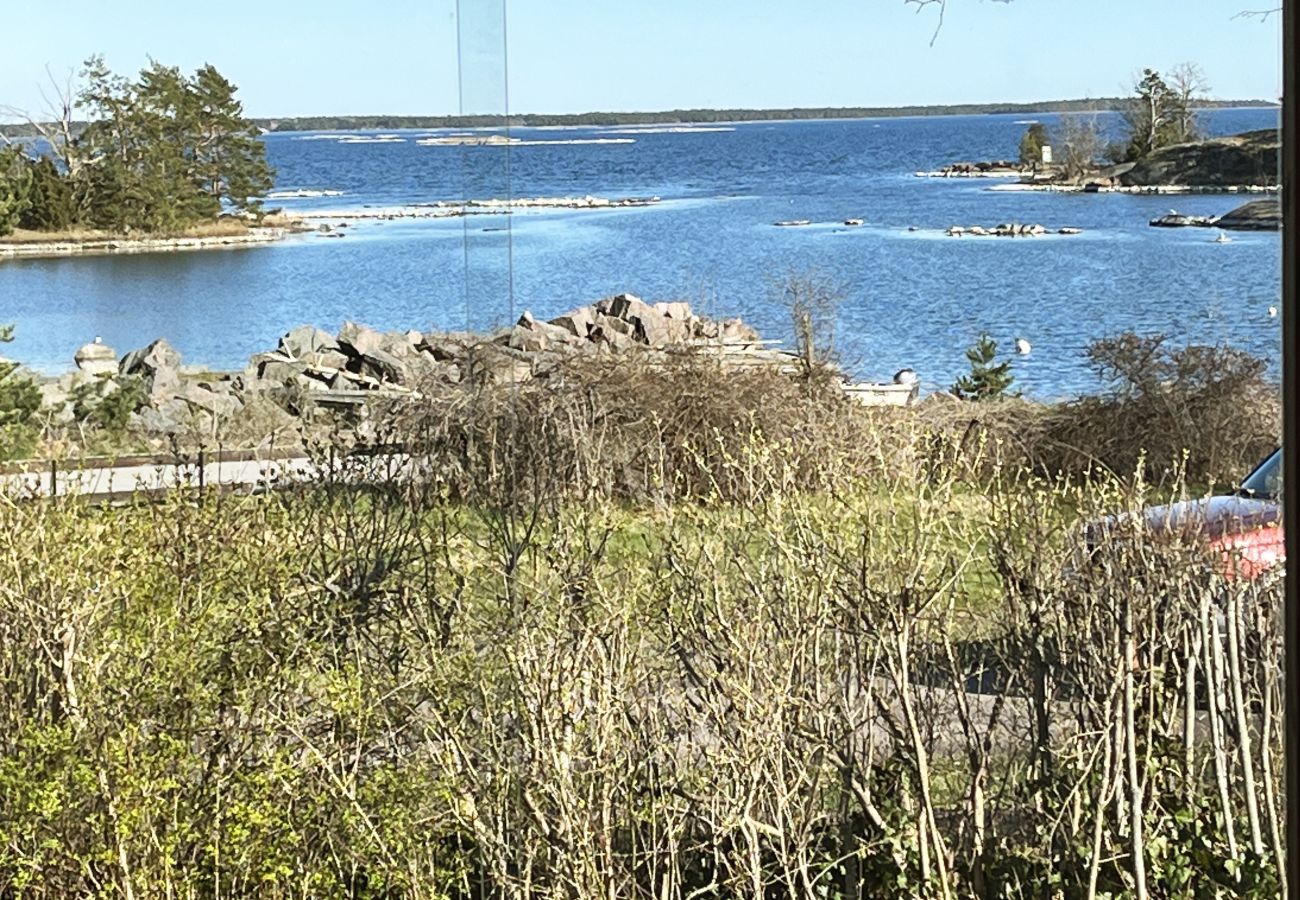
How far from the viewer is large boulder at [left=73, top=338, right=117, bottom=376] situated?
2.23 m

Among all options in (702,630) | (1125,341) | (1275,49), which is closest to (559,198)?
(702,630)

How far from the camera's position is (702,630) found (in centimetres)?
189

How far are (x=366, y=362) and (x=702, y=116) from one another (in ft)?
1.98

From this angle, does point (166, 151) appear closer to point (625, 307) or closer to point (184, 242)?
point (184, 242)

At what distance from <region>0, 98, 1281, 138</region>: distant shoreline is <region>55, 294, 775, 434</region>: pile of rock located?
0.68 ft

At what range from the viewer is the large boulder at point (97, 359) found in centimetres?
223

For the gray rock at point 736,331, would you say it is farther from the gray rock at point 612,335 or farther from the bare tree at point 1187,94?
the bare tree at point 1187,94

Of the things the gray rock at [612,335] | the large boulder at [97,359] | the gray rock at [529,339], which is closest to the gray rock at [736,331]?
the gray rock at [612,335]

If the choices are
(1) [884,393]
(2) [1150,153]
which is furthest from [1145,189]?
(1) [884,393]

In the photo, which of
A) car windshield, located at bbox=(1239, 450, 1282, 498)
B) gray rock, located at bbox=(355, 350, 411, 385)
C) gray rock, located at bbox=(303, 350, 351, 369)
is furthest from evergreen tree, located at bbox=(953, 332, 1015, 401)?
gray rock, located at bbox=(303, 350, 351, 369)

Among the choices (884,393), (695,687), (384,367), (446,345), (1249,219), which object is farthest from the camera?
(384,367)

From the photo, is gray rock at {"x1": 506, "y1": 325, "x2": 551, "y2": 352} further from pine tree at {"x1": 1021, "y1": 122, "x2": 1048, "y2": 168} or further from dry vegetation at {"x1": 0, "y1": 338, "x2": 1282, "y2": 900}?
pine tree at {"x1": 1021, "y1": 122, "x2": 1048, "y2": 168}

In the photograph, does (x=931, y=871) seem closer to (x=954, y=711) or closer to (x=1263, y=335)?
(x=954, y=711)

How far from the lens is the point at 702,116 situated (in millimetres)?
1829
